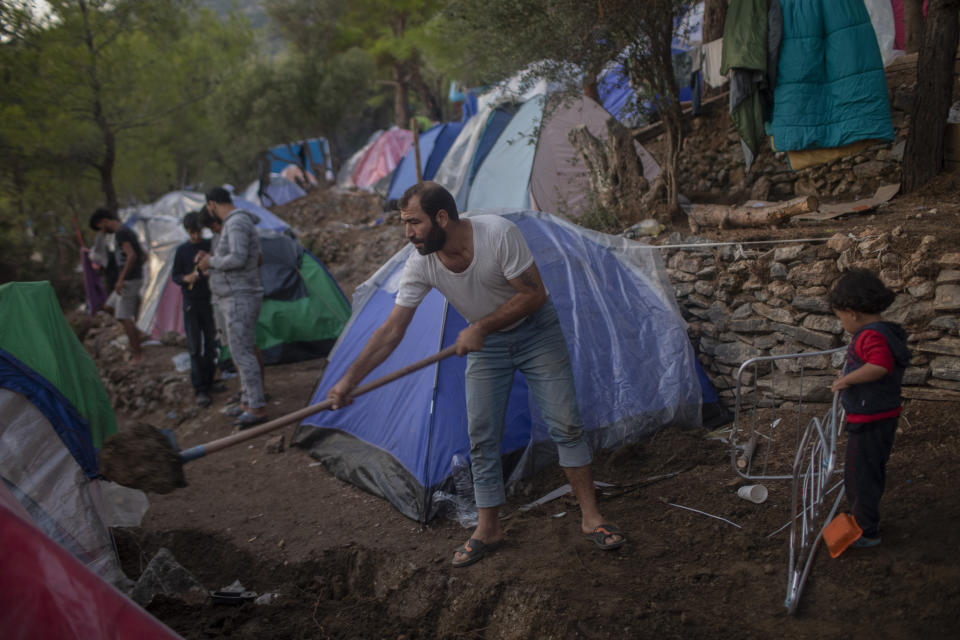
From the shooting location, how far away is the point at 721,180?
7.26m

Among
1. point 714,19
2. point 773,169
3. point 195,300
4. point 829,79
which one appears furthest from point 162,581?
point 714,19

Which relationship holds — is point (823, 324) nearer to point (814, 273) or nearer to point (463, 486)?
point (814, 273)

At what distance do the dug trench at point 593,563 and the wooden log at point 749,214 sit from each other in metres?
1.81

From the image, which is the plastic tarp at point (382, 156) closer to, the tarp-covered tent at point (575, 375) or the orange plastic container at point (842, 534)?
the tarp-covered tent at point (575, 375)

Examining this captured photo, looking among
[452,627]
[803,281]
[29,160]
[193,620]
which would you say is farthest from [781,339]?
[29,160]

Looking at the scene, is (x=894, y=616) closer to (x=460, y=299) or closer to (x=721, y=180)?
(x=460, y=299)

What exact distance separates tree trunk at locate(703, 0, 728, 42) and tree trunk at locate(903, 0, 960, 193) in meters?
2.69

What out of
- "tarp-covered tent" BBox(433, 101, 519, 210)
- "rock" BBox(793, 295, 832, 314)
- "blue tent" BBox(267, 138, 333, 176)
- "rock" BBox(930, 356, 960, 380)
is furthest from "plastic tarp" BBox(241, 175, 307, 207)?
"rock" BBox(930, 356, 960, 380)

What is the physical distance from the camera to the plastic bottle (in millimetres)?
4004

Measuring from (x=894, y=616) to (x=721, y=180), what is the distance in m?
5.47

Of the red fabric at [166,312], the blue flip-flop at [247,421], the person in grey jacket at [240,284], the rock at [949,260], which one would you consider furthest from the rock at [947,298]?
the red fabric at [166,312]

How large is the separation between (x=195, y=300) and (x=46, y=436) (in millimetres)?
3677

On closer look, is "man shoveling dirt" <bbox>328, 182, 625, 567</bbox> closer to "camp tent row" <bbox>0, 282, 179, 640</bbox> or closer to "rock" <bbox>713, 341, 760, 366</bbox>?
"camp tent row" <bbox>0, 282, 179, 640</bbox>

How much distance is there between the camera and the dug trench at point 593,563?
277 cm
